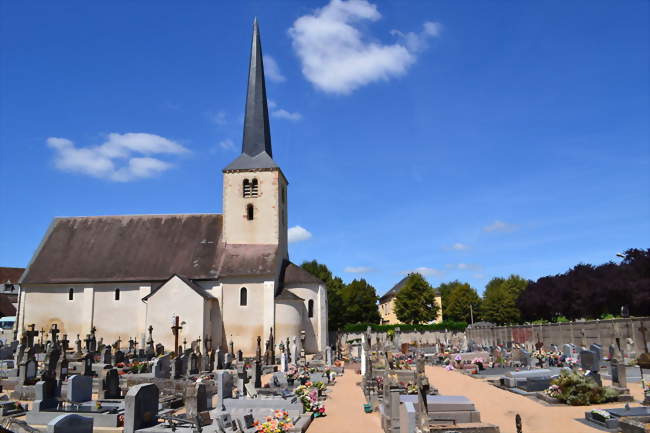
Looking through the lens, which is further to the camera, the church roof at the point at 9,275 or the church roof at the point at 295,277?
the church roof at the point at 9,275

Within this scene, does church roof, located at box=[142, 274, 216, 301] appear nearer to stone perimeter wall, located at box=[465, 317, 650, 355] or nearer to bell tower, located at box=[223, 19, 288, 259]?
bell tower, located at box=[223, 19, 288, 259]

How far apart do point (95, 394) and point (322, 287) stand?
19210 mm

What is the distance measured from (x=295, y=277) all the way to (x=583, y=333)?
17.4 meters

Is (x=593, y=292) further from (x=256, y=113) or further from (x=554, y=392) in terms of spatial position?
(x=554, y=392)

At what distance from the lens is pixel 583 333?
89.9 ft

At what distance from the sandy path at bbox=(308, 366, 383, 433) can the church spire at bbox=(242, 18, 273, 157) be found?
22.4 m

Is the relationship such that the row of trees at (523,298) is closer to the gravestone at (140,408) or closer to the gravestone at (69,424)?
the gravestone at (140,408)

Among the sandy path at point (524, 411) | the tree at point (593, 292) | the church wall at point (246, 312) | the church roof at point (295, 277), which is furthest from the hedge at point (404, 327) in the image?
the sandy path at point (524, 411)

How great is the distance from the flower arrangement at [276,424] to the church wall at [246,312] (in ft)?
70.6

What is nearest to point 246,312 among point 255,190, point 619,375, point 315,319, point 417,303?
point 315,319

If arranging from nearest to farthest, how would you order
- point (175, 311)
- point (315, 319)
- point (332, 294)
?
point (175, 311), point (315, 319), point (332, 294)

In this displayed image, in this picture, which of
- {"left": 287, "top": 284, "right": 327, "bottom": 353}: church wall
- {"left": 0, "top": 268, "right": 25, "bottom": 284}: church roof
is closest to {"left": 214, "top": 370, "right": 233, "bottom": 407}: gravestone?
{"left": 287, "top": 284, "right": 327, "bottom": 353}: church wall

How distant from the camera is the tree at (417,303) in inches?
2335

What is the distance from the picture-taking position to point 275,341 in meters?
32.3
